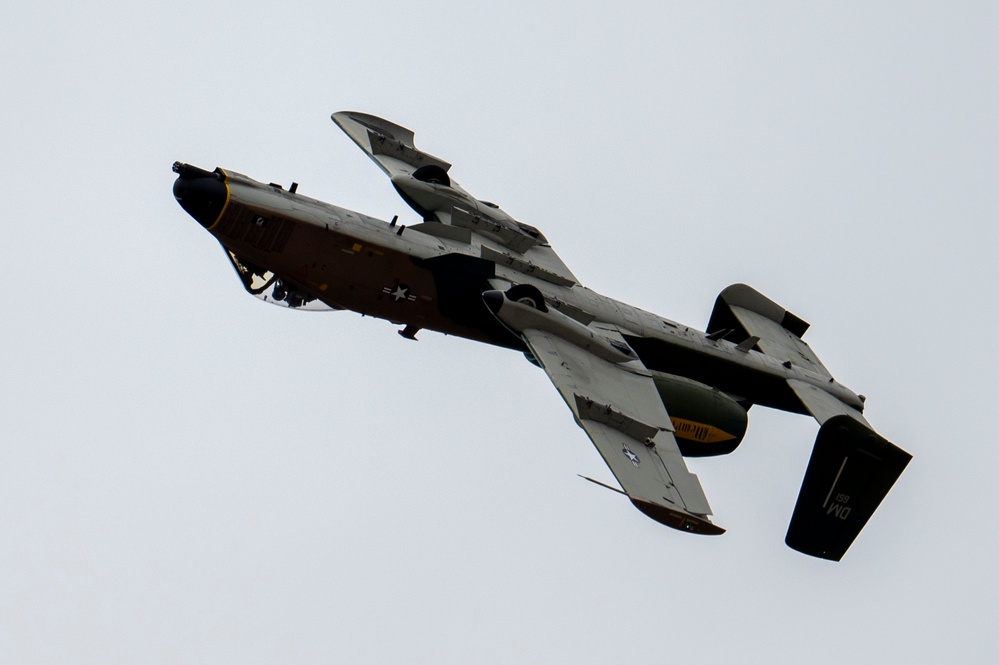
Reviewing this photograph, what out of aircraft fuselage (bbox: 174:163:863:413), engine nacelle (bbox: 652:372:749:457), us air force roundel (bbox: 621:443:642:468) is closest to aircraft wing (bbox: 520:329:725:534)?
us air force roundel (bbox: 621:443:642:468)

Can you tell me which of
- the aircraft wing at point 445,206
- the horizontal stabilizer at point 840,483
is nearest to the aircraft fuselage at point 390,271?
the aircraft wing at point 445,206

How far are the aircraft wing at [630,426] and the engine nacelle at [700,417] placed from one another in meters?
0.92

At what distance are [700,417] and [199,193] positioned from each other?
43.6 ft

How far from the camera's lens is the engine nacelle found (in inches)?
1319

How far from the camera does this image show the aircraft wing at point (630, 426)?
28.8 m

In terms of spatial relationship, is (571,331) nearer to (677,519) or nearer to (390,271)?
(390,271)

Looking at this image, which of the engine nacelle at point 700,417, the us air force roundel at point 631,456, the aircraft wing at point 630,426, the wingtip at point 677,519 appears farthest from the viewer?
the engine nacelle at point 700,417

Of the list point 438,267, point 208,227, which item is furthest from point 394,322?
point 208,227

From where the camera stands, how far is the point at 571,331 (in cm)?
3269

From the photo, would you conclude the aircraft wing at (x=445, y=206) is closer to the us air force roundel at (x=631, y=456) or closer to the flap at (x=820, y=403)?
the us air force roundel at (x=631, y=456)

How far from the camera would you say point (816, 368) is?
3862 centimetres

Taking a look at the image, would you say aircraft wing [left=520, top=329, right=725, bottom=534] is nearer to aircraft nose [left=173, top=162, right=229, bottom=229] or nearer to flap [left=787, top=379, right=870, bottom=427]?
flap [left=787, top=379, right=870, bottom=427]

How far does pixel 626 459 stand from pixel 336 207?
9.56 meters

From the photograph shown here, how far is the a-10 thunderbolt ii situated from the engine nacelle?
0.04 meters
